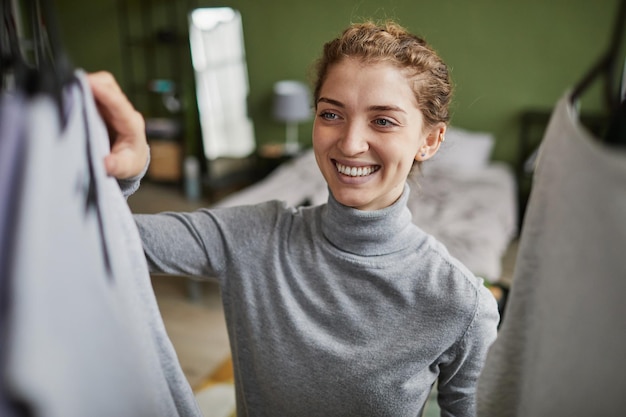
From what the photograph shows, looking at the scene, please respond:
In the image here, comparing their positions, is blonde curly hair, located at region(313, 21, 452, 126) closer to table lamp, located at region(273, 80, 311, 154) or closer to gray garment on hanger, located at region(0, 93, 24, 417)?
gray garment on hanger, located at region(0, 93, 24, 417)

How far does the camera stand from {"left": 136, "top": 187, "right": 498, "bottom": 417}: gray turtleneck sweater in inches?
36.6

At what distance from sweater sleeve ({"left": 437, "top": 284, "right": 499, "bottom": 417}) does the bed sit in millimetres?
1591

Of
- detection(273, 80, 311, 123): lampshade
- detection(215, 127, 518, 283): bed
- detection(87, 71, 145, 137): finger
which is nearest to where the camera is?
detection(87, 71, 145, 137): finger

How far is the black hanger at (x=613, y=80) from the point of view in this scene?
0.47m

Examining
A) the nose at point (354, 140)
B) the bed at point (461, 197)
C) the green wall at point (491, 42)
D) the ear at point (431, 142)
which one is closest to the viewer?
the nose at point (354, 140)

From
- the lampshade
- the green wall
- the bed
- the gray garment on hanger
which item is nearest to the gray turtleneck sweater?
the gray garment on hanger

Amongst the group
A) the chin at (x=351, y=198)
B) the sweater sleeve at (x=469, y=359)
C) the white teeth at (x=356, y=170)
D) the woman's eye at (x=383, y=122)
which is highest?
the woman's eye at (x=383, y=122)

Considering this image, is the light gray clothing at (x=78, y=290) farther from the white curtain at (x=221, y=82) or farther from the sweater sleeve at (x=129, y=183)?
the white curtain at (x=221, y=82)

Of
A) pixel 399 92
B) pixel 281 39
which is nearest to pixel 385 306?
pixel 399 92

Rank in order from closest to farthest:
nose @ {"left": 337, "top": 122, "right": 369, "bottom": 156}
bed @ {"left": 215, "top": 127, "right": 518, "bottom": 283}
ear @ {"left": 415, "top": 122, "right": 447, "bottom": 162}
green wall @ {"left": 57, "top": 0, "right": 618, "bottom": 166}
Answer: nose @ {"left": 337, "top": 122, "right": 369, "bottom": 156}
ear @ {"left": 415, "top": 122, "right": 447, "bottom": 162}
bed @ {"left": 215, "top": 127, "right": 518, "bottom": 283}
green wall @ {"left": 57, "top": 0, "right": 618, "bottom": 166}

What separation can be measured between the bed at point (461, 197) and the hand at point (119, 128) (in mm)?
1941

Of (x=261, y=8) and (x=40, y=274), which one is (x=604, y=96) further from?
(x=261, y=8)

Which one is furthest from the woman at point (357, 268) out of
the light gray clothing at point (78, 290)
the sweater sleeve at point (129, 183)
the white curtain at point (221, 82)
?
the white curtain at point (221, 82)

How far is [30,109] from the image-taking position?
0.46 metres
